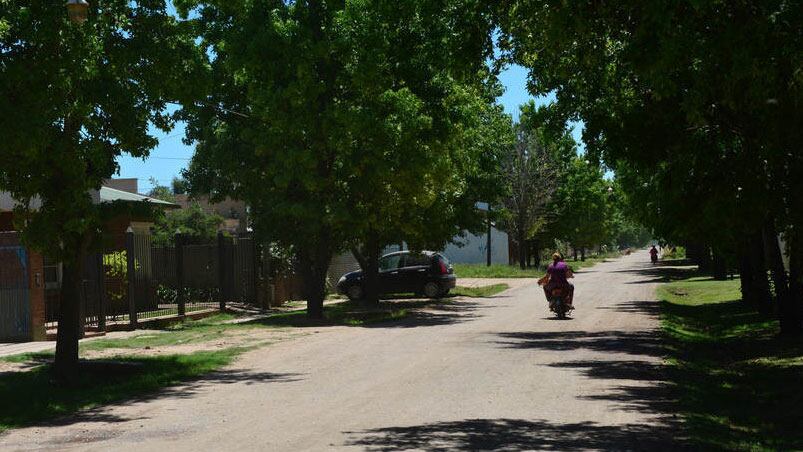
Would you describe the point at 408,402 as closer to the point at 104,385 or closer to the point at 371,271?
the point at 104,385

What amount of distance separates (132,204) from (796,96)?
862 centimetres

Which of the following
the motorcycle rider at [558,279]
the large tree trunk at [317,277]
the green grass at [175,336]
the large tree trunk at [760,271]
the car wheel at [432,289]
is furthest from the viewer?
the car wheel at [432,289]

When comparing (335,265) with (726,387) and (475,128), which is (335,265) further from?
(726,387)

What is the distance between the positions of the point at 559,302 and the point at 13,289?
39.8 ft

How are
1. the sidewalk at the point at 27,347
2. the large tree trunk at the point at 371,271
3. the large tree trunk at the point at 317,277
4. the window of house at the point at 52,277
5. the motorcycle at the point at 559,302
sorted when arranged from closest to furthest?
the sidewalk at the point at 27,347 < the window of house at the point at 52,277 < the motorcycle at the point at 559,302 < the large tree trunk at the point at 317,277 < the large tree trunk at the point at 371,271

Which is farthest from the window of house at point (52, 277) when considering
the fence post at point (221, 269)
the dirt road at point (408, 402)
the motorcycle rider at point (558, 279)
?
the motorcycle rider at point (558, 279)

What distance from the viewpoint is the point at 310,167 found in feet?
74.2

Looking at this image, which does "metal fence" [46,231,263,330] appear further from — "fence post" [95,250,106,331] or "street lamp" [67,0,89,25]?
"street lamp" [67,0,89,25]

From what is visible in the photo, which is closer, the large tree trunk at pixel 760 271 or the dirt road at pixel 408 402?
the dirt road at pixel 408 402

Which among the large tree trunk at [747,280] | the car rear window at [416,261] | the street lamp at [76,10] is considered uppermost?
the street lamp at [76,10]

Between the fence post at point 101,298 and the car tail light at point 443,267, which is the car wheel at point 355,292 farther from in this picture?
the fence post at point 101,298

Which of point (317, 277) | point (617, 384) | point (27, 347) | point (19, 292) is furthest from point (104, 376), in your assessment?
point (317, 277)

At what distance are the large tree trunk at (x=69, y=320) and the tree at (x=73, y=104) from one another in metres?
0.01

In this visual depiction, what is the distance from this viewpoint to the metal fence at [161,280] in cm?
2066
